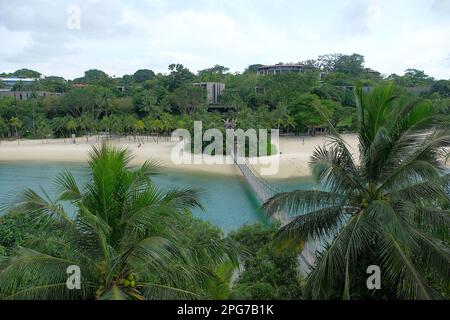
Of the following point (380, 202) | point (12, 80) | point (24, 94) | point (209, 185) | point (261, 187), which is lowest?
point (209, 185)

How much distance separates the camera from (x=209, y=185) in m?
25.7

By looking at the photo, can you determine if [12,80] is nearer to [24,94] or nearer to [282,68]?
[24,94]

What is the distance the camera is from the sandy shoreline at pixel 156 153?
30.0 m

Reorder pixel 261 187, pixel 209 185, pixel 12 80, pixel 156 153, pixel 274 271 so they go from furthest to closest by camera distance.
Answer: pixel 12 80
pixel 156 153
pixel 209 185
pixel 261 187
pixel 274 271

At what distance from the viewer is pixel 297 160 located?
31.7 m

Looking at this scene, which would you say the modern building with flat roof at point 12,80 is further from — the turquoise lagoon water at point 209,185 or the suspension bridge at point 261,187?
the suspension bridge at point 261,187

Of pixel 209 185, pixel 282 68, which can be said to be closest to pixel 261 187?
pixel 209 185

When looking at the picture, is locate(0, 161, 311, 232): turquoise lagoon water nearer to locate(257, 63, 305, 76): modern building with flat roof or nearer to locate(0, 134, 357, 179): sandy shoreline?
locate(0, 134, 357, 179): sandy shoreline

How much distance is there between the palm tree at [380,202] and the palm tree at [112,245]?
1283mm

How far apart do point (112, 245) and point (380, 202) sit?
3.08 m

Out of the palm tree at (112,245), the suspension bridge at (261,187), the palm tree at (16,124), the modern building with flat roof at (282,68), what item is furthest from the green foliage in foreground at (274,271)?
the modern building with flat roof at (282,68)

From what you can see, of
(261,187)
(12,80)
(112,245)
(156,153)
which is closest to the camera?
(112,245)
